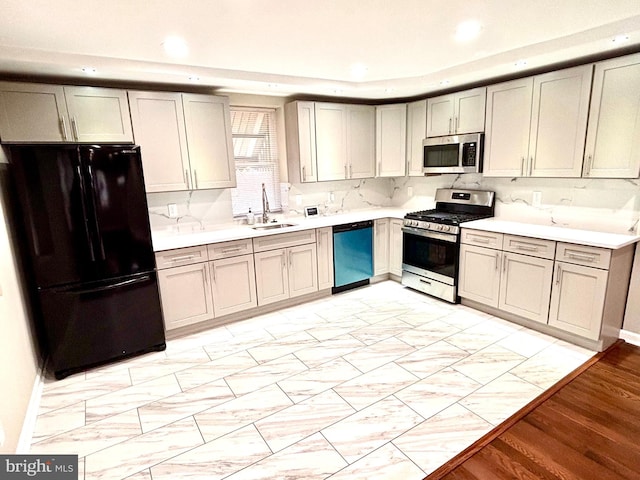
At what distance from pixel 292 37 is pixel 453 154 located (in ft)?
7.60

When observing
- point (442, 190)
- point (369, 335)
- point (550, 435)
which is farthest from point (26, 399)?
point (442, 190)

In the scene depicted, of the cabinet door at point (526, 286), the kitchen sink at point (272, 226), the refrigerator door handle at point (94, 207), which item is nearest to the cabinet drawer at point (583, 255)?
the cabinet door at point (526, 286)

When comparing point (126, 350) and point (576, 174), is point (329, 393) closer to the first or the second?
point (126, 350)

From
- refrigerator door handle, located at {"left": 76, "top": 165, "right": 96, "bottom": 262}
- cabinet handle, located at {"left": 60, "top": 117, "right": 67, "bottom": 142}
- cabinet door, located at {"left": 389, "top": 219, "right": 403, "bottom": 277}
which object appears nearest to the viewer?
refrigerator door handle, located at {"left": 76, "top": 165, "right": 96, "bottom": 262}

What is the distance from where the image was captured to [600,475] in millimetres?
1832

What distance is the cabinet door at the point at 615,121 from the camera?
8.96ft

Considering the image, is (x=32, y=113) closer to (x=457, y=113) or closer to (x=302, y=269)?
(x=302, y=269)

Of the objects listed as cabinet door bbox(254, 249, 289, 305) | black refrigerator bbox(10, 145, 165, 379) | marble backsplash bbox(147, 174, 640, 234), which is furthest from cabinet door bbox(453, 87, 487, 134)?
black refrigerator bbox(10, 145, 165, 379)

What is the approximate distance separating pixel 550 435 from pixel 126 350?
3.14 metres

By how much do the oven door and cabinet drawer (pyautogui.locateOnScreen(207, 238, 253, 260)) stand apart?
6.35 ft

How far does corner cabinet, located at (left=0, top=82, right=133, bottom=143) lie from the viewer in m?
2.77

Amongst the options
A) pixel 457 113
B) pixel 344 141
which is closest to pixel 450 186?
pixel 457 113

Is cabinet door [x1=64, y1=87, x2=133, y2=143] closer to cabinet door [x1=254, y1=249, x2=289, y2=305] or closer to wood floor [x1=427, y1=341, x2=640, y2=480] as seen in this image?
cabinet door [x1=254, y1=249, x2=289, y2=305]

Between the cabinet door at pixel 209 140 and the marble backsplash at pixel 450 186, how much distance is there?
0.95ft
